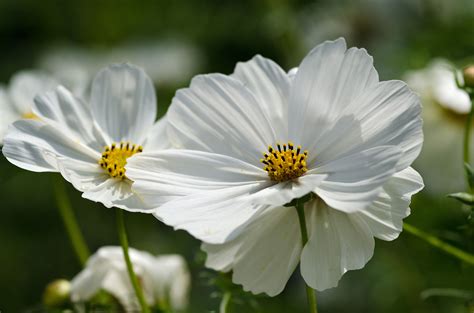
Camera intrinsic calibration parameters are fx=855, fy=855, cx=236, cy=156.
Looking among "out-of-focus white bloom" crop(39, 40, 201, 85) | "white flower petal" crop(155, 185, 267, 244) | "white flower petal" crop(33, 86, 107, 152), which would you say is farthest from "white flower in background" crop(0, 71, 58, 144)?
"out-of-focus white bloom" crop(39, 40, 201, 85)

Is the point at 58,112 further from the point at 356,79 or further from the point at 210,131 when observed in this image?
the point at 356,79

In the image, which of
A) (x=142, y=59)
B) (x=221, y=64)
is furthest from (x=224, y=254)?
(x=142, y=59)

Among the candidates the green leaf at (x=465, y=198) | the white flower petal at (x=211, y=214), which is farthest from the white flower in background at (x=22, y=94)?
the green leaf at (x=465, y=198)

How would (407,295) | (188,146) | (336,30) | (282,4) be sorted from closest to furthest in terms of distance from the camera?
(188,146) < (407,295) < (282,4) < (336,30)

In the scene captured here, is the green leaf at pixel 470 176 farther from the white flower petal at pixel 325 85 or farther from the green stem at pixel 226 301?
the green stem at pixel 226 301

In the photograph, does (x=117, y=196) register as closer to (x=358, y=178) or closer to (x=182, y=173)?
(x=182, y=173)

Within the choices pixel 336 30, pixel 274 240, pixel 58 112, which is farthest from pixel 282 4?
pixel 274 240

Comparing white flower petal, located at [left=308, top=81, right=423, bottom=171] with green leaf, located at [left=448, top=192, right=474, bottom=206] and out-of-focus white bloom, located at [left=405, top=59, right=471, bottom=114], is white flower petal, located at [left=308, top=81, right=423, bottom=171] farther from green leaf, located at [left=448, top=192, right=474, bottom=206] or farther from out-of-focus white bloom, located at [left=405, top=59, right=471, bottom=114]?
out-of-focus white bloom, located at [left=405, top=59, right=471, bottom=114]
